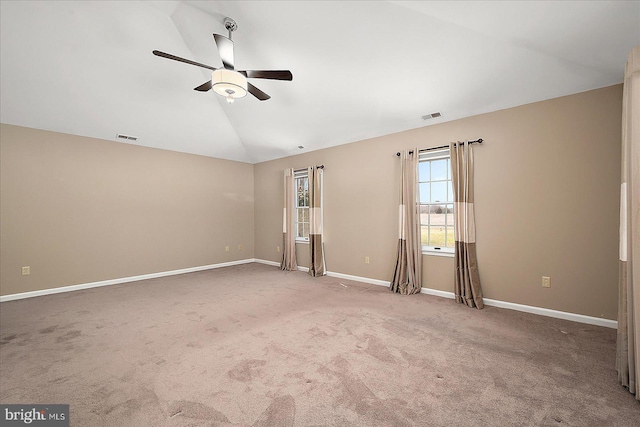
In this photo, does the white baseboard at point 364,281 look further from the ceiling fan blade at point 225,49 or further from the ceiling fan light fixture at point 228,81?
the ceiling fan blade at point 225,49

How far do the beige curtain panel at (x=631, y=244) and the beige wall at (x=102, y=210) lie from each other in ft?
20.6

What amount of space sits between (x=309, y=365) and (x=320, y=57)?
11.2 ft

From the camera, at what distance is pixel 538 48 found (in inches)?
98.7

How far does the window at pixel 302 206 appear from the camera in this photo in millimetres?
5828

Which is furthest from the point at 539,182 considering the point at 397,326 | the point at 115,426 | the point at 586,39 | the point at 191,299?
the point at 191,299

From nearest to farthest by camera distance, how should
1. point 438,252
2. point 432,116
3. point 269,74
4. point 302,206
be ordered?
point 269,74
point 432,116
point 438,252
point 302,206

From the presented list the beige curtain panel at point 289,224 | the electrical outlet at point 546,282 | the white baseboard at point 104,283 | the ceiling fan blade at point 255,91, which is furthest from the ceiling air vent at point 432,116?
the white baseboard at point 104,283

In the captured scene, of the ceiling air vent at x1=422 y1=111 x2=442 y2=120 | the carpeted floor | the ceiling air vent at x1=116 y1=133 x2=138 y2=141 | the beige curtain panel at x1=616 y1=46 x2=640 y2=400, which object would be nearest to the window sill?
the carpeted floor

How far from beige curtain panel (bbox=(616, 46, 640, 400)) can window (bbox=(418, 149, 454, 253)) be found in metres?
1.99

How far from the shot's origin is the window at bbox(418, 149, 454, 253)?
3920 millimetres

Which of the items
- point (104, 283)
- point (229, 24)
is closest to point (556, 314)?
point (229, 24)

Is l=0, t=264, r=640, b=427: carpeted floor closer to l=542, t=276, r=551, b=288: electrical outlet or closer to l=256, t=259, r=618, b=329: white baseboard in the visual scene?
l=256, t=259, r=618, b=329: white baseboard

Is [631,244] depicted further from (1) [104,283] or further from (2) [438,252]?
(1) [104,283]

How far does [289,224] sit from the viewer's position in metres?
5.77
